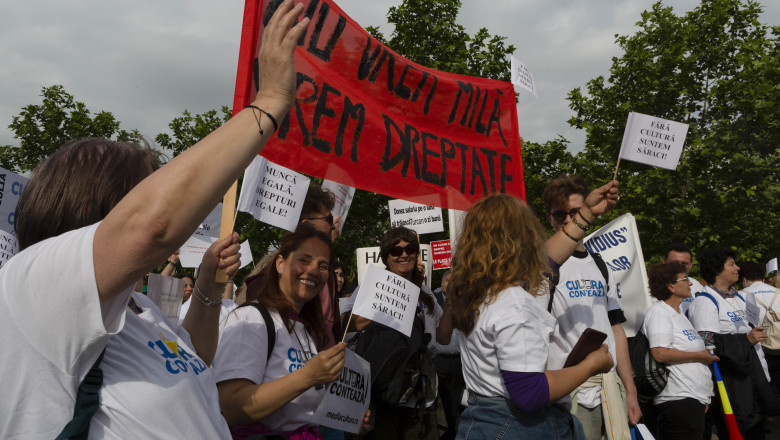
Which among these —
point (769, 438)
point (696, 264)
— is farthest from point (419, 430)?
point (696, 264)

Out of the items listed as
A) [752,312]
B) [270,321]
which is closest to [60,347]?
[270,321]

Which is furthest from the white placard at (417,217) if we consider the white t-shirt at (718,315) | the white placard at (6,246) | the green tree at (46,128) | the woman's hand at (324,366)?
the green tree at (46,128)

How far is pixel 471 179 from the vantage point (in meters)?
4.30

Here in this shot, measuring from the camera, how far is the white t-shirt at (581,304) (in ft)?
11.6

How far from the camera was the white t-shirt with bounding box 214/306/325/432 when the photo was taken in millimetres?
2383

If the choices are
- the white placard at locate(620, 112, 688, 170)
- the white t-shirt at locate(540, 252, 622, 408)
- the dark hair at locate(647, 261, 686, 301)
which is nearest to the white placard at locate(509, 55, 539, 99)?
the white placard at locate(620, 112, 688, 170)

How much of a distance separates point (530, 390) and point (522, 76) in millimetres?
3102

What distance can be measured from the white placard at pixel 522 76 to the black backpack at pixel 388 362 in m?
2.10

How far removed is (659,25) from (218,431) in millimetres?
20652

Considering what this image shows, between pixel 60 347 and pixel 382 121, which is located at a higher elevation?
pixel 382 121

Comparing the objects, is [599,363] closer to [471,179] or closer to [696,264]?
[471,179]

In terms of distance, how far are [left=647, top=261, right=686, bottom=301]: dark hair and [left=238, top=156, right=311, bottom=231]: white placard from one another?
380 cm

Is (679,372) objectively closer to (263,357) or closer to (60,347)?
(263,357)

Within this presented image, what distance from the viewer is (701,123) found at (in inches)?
724
